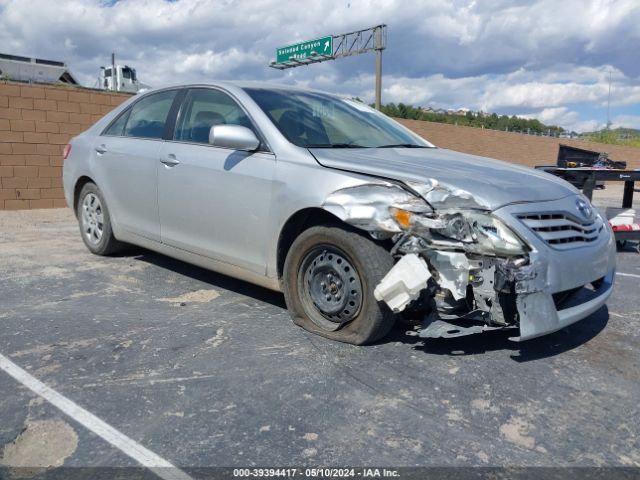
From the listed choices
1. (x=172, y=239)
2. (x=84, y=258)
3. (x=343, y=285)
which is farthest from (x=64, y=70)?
(x=343, y=285)

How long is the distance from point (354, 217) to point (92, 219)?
354 cm

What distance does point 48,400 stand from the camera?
2799 mm

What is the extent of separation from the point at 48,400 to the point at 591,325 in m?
3.49

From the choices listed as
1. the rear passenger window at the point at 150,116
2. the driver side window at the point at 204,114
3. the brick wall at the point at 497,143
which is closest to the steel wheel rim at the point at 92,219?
the rear passenger window at the point at 150,116

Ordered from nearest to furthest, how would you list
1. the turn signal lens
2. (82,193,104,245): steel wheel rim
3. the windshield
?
1. the turn signal lens
2. the windshield
3. (82,193,104,245): steel wheel rim

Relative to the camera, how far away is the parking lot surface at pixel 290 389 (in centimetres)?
242

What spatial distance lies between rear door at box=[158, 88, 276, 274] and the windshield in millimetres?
229

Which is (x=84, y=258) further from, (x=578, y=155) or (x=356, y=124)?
(x=578, y=155)

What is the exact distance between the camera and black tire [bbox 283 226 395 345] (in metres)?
3.27

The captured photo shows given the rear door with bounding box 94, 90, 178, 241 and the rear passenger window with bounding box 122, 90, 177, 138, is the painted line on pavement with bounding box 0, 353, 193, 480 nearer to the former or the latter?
the rear door with bounding box 94, 90, 178, 241

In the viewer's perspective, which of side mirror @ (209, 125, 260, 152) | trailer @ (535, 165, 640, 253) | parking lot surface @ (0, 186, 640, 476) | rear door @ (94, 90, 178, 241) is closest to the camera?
parking lot surface @ (0, 186, 640, 476)

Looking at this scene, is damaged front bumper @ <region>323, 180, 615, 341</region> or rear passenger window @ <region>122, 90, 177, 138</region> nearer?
damaged front bumper @ <region>323, 180, 615, 341</region>

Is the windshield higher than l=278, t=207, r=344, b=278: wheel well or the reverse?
higher

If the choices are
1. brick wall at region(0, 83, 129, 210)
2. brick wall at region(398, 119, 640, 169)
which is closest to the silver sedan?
brick wall at region(0, 83, 129, 210)
